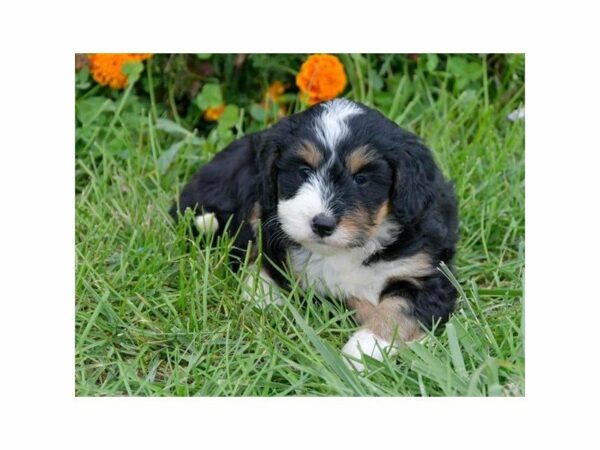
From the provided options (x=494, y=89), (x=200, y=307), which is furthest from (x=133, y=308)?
(x=494, y=89)

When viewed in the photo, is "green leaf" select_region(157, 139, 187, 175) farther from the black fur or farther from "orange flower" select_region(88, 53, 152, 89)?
the black fur

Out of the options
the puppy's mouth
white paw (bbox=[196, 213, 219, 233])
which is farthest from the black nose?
white paw (bbox=[196, 213, 219, 233])

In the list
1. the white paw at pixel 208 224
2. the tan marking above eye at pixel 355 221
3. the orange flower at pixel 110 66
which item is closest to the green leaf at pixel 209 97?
the orange flower at pixel 110 66

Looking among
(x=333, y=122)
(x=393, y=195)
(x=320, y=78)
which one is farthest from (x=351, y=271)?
(x=320, y=78)

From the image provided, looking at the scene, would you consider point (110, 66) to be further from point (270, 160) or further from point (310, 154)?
point (310, 154)

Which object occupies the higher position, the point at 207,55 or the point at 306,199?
the point at 207,55

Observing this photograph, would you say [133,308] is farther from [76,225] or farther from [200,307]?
[76,225]
